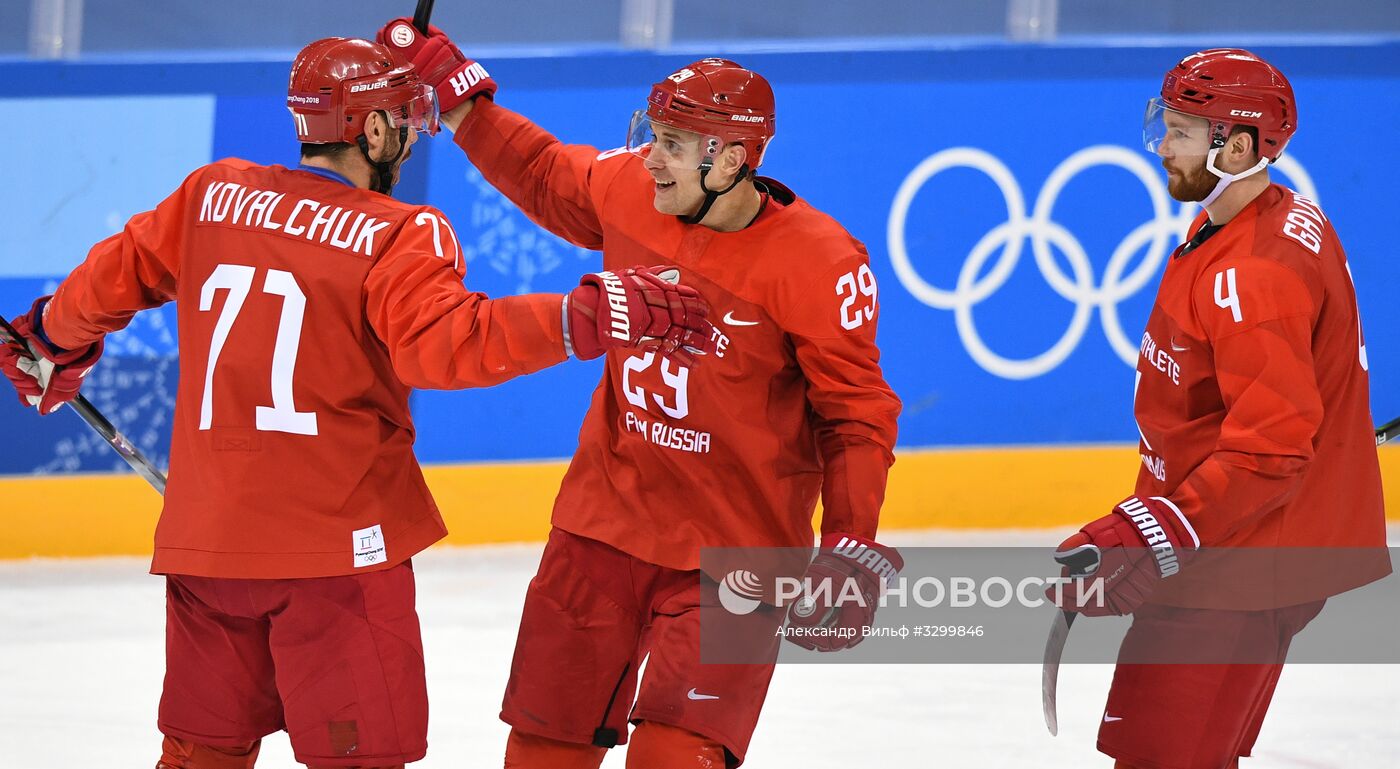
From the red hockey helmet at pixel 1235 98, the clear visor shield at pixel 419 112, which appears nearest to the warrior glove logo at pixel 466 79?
the clear visor shield at pixel 419 112

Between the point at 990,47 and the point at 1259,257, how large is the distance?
145 inches

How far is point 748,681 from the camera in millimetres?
2908

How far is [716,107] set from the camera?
2.93m

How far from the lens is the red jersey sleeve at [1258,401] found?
2629 mm

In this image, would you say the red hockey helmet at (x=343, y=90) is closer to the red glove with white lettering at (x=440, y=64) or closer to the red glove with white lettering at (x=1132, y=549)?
the red glove with white lettering at (x=440, y=64)

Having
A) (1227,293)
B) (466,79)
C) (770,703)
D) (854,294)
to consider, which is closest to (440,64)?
(466,79)

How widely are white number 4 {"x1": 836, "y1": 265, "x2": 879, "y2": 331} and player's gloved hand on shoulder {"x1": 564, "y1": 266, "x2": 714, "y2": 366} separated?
37 centimetres

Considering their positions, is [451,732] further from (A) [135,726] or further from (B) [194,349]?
(B) [194,349]

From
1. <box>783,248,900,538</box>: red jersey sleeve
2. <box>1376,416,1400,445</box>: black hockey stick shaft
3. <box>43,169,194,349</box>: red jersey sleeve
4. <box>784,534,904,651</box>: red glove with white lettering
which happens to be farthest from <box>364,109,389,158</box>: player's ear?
<box>1376,416,1400,445</box>: black hockey stick shaft

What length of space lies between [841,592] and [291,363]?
96 centimetres

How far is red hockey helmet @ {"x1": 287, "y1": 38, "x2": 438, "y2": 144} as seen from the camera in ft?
9.03

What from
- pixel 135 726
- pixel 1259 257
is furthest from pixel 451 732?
pixel 1259 257

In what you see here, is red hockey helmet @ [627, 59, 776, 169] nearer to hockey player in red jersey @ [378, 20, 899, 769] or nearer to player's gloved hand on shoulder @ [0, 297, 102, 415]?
hockey player in red jersey @ [378, 20, 899, 769]

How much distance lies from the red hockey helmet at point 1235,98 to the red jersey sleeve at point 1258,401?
0.31 m
